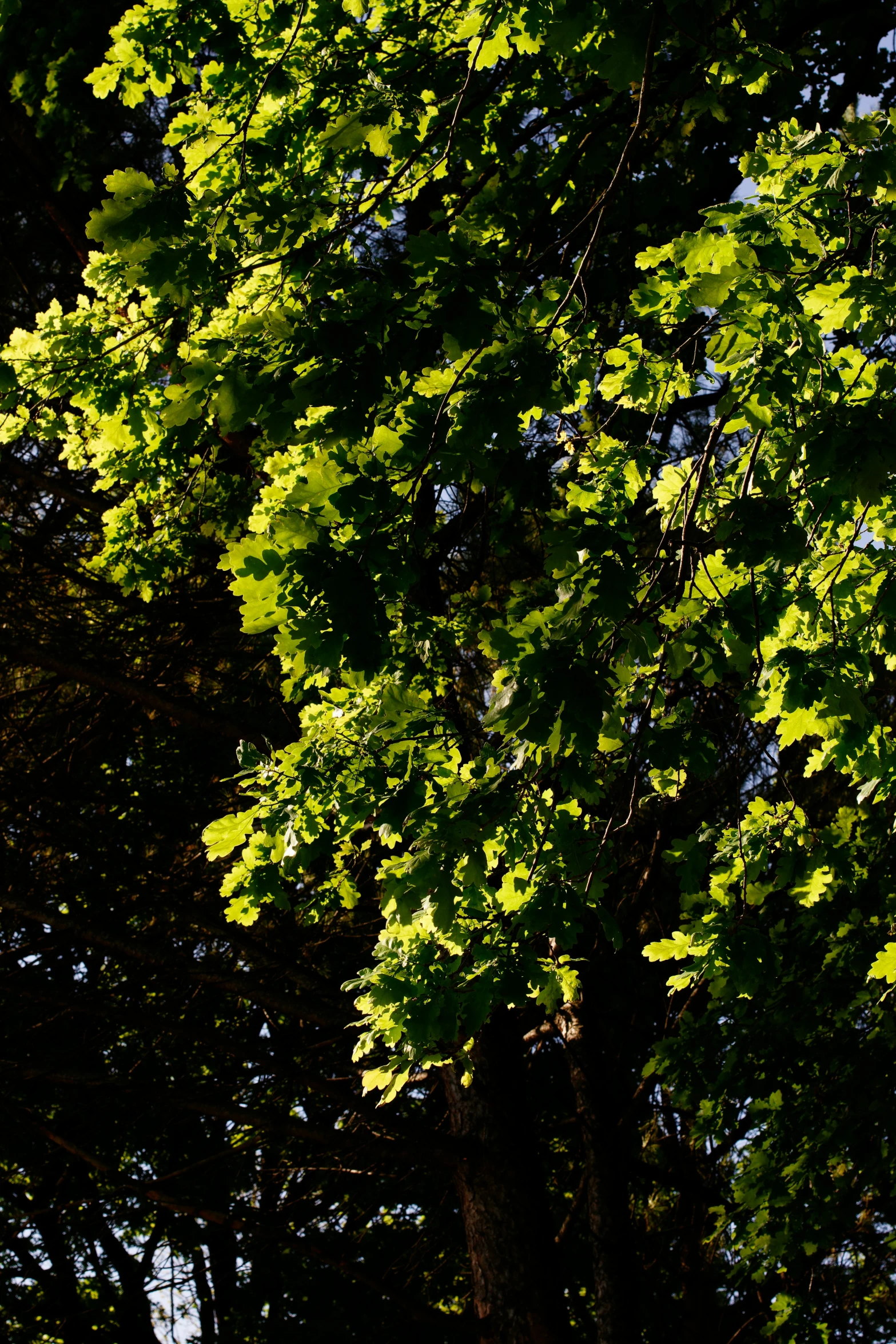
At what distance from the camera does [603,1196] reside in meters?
6.30

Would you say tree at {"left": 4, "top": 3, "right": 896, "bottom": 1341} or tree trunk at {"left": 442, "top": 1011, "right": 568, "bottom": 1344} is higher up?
tree at {"left": 4, "top": 3, "right": 896, "bottom": 1341}

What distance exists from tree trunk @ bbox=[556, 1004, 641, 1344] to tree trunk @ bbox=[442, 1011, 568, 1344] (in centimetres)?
84

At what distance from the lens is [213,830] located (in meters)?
3.52

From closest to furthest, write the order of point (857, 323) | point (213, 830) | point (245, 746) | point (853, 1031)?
point (857, 323), point (213, 830), point (245, 746), point (853, 1031)

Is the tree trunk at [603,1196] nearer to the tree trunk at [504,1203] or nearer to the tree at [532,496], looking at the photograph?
the tree at [532,496]

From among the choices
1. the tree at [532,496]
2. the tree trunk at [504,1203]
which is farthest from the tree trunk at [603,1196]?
the tree trunk at [504,1203]

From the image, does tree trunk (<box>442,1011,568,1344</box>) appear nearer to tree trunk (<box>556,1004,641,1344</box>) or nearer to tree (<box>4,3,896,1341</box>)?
tree (<box>4,3,896,1341</box>)

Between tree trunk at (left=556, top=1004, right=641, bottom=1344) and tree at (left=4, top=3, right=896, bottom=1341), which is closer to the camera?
tree at (left=4, top=3, right=896, bottom=1341)

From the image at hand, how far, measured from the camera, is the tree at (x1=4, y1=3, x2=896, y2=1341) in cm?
240

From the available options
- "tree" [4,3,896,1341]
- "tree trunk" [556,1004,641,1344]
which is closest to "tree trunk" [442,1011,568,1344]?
"tree" [4,3,896,1341]

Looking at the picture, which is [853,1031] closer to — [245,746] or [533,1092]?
[245,746]

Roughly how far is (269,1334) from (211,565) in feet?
21.7

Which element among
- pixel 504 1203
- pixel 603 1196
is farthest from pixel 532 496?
pixel 603 1196

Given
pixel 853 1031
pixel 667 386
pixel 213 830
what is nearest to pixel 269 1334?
pixel 853 1031
